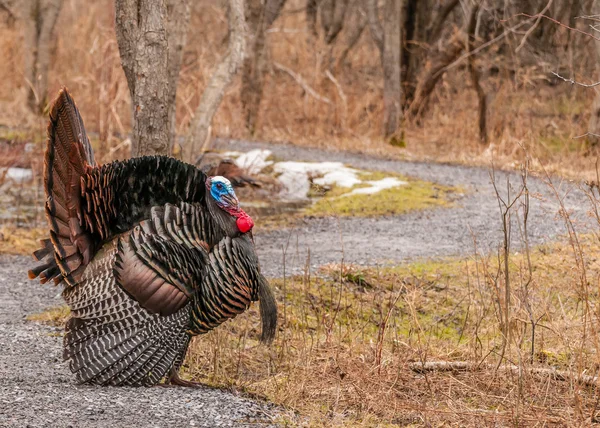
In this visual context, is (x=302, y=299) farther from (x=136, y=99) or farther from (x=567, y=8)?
(x=567, y=8)

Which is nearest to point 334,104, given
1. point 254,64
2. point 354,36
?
point 254,64

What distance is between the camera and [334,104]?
1655 centimetres

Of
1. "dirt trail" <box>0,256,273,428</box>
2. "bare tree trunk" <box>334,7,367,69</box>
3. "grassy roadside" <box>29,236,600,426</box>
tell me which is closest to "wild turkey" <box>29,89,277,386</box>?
"dirt trail" <box>0,256,273,428</box>

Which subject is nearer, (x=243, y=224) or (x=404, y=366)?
(x=243, y=224)

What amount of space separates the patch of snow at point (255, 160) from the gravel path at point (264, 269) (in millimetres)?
381

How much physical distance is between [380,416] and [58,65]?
1623 cm

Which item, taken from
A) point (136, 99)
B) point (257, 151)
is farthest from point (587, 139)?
point (136, 99)

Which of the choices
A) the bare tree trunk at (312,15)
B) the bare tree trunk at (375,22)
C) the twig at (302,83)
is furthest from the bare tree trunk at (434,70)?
the bare tree trunk at (312,15)

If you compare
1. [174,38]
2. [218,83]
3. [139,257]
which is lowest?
[139,257]

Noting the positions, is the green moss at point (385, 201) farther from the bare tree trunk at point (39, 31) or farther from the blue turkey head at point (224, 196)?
the bare tree trunk at point (39, 31)

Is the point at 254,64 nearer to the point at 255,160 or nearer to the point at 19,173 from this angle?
the point at 255,160

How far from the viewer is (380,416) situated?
177 inches

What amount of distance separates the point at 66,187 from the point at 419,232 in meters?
5.69

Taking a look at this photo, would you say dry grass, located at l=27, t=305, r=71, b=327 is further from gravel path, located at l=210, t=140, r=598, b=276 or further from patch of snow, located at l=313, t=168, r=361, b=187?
patch of snow, located at l=313, t=168, r=361, b=187
